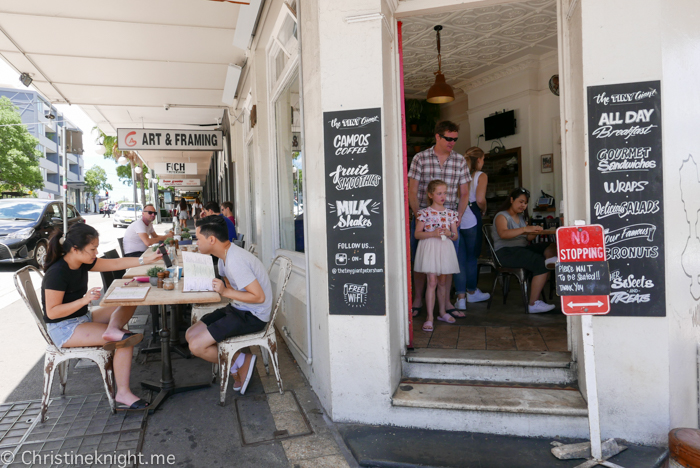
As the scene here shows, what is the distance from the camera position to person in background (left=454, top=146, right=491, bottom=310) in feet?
16.1

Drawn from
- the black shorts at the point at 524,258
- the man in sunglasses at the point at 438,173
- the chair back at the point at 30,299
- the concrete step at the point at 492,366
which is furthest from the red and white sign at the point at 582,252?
the chair back at the point at 30,299

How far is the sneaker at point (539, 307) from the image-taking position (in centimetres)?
463

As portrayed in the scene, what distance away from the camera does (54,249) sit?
10.6ft

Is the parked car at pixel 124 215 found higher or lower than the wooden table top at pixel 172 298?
higher

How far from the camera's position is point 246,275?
11.0 feet

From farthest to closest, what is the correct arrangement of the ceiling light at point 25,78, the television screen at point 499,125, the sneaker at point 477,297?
the television screen at point 499,125 → the ceiling light at point 25,78 → the sneaker at point 477,297

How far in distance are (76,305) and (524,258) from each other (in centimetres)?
395

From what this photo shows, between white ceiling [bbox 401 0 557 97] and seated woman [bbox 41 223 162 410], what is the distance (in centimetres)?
449

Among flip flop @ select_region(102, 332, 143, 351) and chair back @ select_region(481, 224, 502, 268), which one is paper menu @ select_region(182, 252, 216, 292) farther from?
chair back @ select_region(481, 224, 502, 268)

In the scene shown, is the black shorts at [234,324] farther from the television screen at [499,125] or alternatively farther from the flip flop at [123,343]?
the television screen at [499,125]

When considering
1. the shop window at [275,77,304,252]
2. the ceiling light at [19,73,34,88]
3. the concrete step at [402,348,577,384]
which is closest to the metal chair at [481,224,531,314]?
the concrete step at [402,348,577,384]

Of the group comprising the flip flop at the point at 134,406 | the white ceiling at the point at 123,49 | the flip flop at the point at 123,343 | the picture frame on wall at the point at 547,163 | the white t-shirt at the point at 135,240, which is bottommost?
the flip flop at the point at 134,406

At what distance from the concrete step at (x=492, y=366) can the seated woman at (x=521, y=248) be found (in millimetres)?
1417

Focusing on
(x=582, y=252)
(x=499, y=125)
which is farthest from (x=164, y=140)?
(x=582, y=252)
